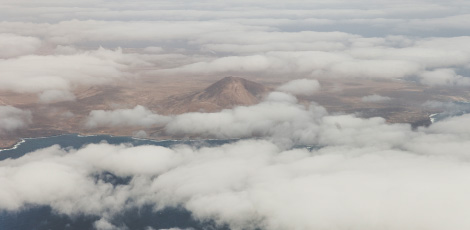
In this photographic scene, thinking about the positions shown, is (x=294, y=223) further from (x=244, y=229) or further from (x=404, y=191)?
(x=404, y=191)

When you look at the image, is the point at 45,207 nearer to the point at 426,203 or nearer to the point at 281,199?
the point at 281,199

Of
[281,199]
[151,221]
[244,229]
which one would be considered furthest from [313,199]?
[151,221]

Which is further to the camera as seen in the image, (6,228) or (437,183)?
(437,183)

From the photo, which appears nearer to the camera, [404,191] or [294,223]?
[294,223]

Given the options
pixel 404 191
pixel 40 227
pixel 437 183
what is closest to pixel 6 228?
pixel 40 227

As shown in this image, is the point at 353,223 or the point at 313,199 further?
the point at 313,199

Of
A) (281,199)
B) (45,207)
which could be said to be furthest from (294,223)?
(45,207)

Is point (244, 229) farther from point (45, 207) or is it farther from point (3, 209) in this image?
point (3, 209)
